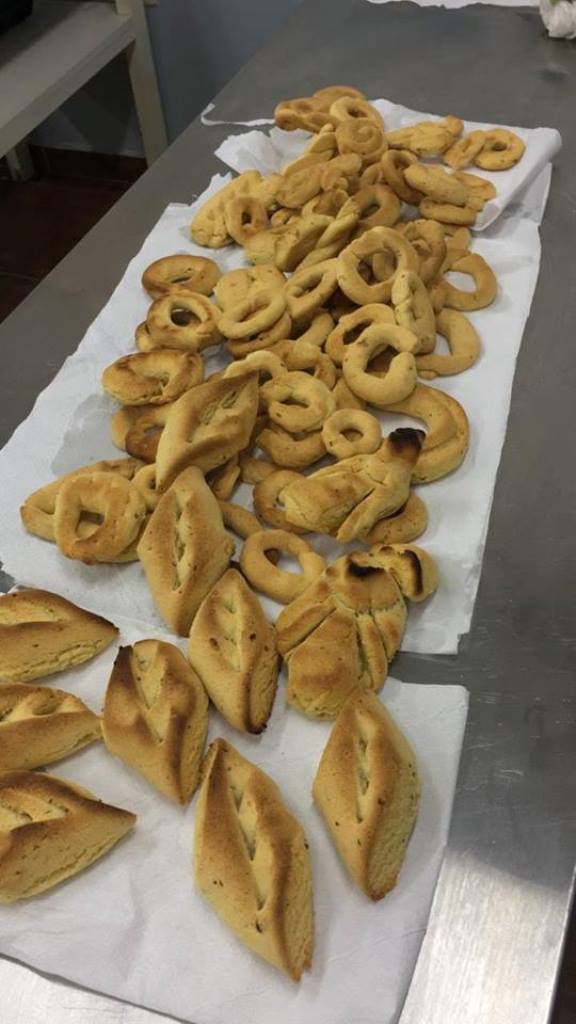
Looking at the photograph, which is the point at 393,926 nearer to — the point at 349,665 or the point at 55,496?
the point at 349,665

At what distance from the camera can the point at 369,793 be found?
77 cm

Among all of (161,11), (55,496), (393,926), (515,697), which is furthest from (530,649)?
(161,11)

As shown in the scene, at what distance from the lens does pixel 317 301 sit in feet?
4.08

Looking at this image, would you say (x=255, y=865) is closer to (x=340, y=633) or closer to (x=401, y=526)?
(x=340, y=633)

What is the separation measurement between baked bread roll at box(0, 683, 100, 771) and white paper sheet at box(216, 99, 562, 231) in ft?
3.29

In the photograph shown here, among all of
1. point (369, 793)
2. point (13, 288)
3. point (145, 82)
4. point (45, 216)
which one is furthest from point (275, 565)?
point (45, 216)

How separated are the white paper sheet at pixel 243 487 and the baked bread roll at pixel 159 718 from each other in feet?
0.31

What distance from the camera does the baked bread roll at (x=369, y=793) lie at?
2.44ft

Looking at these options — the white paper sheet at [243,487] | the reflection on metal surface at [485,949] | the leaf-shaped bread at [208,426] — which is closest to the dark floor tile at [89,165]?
the white paper sheet at [243,487]

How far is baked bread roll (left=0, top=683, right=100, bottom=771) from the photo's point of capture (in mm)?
819

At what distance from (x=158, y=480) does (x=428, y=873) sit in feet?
1.68

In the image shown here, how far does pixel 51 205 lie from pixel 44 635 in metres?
2.54

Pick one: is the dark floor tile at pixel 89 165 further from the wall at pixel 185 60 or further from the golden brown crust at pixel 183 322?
the golden brown crust at pixel 183 322

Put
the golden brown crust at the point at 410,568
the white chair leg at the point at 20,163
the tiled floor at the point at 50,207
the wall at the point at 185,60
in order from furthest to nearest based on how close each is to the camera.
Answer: the white chair leg at the point at 20,163, the tiled floor at the point at 50,207, the wall at the point at 185,60, the golden brown crust at the point at 410,568
